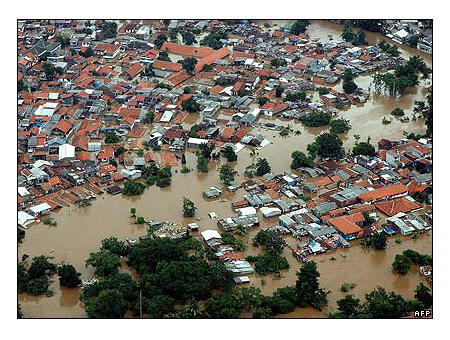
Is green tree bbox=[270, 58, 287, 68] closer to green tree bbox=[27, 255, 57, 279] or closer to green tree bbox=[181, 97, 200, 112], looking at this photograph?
green tree bbox=[181, 97, 200, 112]

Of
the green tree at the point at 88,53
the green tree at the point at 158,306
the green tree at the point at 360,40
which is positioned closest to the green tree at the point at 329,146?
the green tree at the point at 158,306

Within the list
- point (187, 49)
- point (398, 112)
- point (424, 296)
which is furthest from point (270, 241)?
point (187, 49)

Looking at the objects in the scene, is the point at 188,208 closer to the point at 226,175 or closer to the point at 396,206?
the point at 226,175

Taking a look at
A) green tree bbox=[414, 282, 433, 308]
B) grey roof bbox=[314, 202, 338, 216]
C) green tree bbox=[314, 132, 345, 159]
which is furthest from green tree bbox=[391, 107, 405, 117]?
green tree bbox=[414, 282, 433, 308]

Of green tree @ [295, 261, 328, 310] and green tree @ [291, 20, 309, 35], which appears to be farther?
green tree @ [291, 20, 309, 35]

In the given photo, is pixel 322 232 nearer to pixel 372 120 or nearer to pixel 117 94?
pixel 372 120

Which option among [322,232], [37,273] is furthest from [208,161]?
[37,273]

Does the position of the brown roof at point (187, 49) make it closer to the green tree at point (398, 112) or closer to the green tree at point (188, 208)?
the green tree at point (398, 112)
